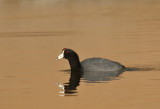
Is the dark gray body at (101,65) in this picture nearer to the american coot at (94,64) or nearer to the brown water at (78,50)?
the american coot at (94,64)

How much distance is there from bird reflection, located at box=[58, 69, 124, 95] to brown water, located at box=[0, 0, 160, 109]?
198mm

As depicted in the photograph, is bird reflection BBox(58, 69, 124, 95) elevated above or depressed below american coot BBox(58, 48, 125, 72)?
below

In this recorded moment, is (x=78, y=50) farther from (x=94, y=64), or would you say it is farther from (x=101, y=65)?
(x=101, y=65)

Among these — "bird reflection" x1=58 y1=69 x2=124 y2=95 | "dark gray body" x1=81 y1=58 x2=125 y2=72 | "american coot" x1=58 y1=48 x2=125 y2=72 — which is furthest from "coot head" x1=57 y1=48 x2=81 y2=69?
"dark gray body" x1=81 y1=58 x2=125 y2=72

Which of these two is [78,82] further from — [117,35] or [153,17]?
[153,17]

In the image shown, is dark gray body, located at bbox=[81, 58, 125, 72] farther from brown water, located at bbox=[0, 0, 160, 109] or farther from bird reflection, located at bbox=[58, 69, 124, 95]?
brown water, located at bbox=[0, 0, 160, 109]

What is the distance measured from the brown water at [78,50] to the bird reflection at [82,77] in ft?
0.65

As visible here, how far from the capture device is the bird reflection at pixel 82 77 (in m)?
21.0

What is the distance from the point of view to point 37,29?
39.9 metres

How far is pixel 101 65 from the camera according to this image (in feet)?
79.1

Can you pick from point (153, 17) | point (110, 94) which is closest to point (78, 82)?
point (110, 94)

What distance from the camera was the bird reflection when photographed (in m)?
21.0

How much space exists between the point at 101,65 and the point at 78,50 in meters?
6.12

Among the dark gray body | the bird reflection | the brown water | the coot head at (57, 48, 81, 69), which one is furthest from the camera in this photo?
the coot head at (57, 48, 81, 69)
